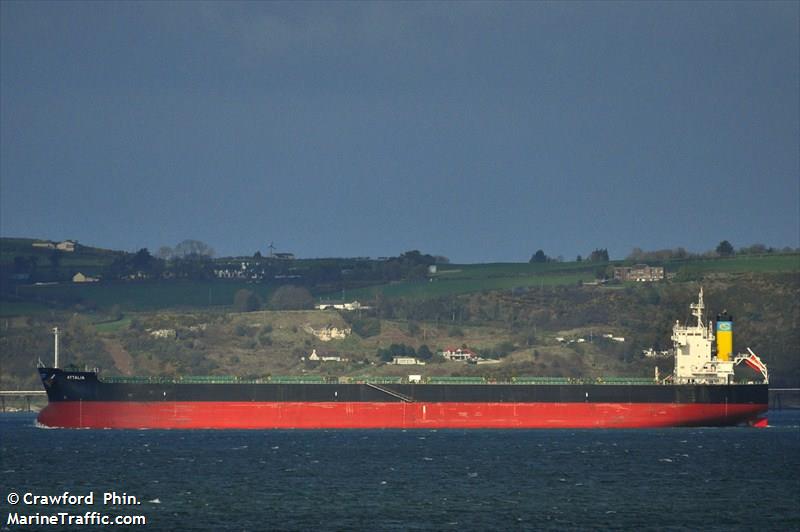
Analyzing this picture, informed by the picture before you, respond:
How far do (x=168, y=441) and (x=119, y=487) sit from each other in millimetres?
18683

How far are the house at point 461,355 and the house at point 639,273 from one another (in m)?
29.1

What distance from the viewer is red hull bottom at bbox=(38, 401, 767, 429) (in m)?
71.0

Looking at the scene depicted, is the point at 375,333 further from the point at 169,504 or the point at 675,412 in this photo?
the point at 169,504

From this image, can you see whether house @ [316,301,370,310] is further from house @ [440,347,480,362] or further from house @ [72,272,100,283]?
house @ [72,272,100,283]

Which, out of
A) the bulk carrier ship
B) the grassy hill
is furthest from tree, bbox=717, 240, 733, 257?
the bulk carrier ship

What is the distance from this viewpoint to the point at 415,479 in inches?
2018

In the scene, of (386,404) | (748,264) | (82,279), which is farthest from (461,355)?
(82,279)

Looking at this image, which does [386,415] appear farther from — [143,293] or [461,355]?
[143,293]

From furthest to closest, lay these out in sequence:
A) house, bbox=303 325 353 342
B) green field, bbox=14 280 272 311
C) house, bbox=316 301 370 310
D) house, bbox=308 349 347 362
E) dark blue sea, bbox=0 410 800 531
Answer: green field, bbox=14 280 272 311, house, bbox=316 301 370 310, house, bbox=303 325 353 342, house, bbox=308 349 347 362, dark blue sea, bbox=0 410 800 531

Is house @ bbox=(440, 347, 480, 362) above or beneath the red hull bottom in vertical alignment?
above

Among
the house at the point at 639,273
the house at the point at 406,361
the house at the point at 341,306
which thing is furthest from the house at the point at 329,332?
the house at the point at 639,273

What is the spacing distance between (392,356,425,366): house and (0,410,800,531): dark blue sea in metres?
49.8

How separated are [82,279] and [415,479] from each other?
124m

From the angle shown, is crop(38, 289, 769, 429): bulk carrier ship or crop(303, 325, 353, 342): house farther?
crop(303, 325, 353, 342): house
